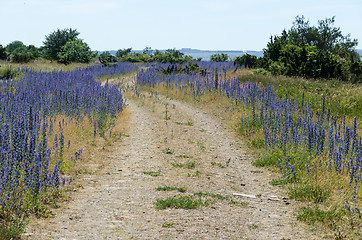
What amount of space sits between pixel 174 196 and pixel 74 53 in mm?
32550

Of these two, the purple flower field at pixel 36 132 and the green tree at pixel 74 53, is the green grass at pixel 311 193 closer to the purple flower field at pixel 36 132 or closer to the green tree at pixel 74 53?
the purple flower field at pixel 36 132

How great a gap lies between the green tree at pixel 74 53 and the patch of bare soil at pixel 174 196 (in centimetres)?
2696

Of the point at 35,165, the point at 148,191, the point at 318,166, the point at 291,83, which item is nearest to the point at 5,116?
the point at 35,165

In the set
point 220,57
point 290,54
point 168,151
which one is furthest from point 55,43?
point 168,151

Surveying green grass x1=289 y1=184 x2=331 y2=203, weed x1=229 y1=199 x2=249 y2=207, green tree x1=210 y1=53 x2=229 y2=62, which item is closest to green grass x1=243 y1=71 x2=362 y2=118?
green grass x1=289 y1=184 x2=331 y2=203

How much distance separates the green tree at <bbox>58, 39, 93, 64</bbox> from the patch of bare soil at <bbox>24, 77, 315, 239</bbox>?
26962 mm

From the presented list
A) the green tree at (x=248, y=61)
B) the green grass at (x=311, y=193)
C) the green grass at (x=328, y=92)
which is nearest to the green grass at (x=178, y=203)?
the green grass at (x=311, y=193)

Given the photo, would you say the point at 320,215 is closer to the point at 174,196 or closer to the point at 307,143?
the point at 174,196

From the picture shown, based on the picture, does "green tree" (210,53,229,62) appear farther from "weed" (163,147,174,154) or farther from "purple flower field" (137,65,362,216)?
"weed" (163,147,174,154)

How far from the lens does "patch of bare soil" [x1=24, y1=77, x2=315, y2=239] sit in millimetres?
4645

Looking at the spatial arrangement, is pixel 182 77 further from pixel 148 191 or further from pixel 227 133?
pixel 148 191

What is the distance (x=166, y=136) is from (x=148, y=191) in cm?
448

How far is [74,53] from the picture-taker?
116 feet

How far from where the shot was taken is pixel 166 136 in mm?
10539
